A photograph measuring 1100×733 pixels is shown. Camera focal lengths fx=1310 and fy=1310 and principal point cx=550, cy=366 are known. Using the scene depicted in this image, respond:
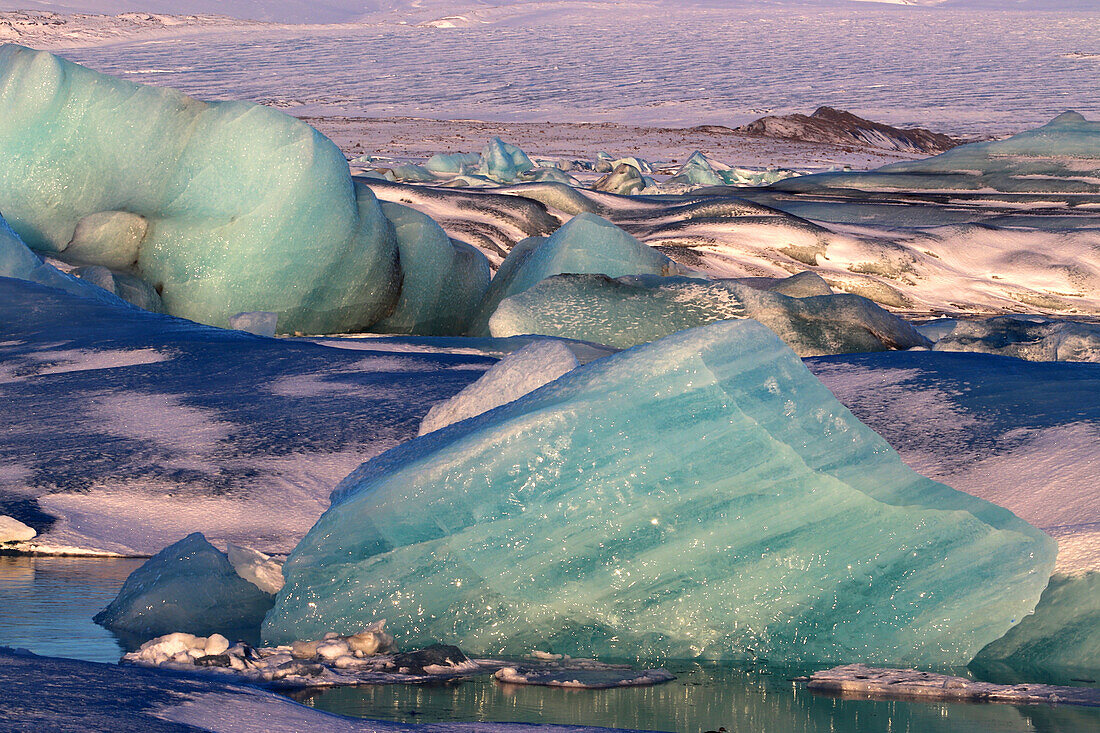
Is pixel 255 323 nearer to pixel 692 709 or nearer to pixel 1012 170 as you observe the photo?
pixel 692 709

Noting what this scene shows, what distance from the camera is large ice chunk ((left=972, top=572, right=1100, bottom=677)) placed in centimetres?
295

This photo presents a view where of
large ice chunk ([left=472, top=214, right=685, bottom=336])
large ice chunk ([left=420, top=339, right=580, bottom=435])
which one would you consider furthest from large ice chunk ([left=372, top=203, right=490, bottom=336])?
large ice chunk ([left=420, top=339, right=580, bottom=435])

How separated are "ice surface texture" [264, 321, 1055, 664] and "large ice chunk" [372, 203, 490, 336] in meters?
5.52

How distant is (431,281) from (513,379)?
492 cm

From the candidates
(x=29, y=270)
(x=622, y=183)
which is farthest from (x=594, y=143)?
(x=29, y=270)

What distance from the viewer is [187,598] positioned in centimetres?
311

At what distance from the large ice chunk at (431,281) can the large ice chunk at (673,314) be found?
145cm

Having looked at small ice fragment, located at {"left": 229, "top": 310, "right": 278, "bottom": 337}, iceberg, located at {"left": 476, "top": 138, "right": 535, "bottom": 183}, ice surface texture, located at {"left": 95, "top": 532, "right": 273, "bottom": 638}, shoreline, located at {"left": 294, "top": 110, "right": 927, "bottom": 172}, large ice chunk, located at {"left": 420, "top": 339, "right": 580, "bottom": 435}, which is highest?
large ice chunk, located at {"left": 420, "top": 339, "right": 580, "bottom": 435}

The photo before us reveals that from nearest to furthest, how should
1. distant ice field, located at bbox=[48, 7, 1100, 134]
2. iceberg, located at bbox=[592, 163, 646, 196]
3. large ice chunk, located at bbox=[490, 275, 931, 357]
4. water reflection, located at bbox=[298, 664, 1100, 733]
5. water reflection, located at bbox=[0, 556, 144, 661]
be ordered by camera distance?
water reflection, located at bbox=[298, 664, 1100, 733] → water reflection, located at bbox=[0, 556, 144, 661] → large ice chunk, located at bbox=[490, 275, 931, 357] → iceberg, located at bbox=[592, 163, 646, 196] → distant ice field, located at bbox=[48, 7, 1100, 134]

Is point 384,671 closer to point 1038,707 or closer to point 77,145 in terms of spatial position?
point 1038,707

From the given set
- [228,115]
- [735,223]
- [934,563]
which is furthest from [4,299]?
[735,223]

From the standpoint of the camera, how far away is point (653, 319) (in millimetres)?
7062

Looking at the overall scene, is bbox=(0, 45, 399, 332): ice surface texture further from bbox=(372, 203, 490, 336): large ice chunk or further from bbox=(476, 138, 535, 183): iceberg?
bbox=(476, 138, 535, 183): iceberg

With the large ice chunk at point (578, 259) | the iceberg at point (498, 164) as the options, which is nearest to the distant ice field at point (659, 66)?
the iceberg at point (498, 164)
